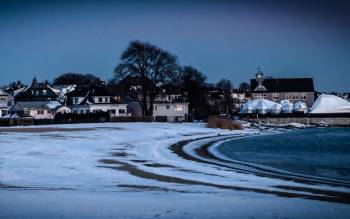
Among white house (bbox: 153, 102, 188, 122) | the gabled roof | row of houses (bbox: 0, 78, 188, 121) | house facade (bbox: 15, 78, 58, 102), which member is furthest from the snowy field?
house facade (bbox: 15, 78, 58, 102)

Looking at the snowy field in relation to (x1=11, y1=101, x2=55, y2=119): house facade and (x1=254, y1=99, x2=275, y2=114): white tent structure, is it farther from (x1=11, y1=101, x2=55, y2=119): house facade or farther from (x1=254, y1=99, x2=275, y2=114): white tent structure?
(x1=254, y1=99, x2=275, y2=114): white tent structure

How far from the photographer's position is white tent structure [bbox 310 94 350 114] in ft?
354

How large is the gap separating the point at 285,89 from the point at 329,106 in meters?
25.8

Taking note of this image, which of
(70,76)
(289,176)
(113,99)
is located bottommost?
Answer: (289,176)

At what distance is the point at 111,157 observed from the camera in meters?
25.1

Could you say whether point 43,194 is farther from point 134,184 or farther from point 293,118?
point 293,118

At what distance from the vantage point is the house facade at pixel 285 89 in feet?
432

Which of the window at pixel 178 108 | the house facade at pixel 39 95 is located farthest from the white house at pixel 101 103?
the house facade at pixel 39 95

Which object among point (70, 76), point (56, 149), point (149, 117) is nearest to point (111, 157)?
point (56, 149)

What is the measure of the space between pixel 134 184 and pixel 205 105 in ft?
335

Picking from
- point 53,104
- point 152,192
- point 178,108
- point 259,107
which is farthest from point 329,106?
point 152,192

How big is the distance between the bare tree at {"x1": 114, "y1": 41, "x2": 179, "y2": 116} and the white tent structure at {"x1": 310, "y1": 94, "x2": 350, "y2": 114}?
37607 mm

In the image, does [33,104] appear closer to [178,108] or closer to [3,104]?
[3,104]

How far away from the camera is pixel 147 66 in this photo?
8538cm
